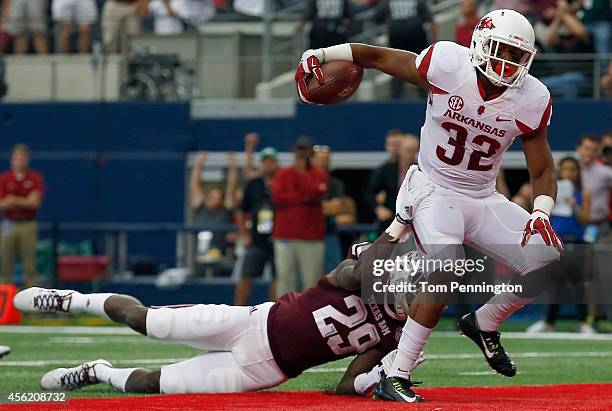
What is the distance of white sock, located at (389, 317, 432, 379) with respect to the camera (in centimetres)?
634

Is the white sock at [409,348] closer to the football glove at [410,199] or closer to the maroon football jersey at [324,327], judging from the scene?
the maroon football jersey at [324,327]

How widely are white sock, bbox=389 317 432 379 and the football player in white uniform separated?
0.18 metres

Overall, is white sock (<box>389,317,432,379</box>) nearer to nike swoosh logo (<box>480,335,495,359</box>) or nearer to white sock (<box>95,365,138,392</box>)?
nike swoosh logo (<box>480,335,495,359</box>)

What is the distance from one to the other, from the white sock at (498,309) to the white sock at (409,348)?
0.87 meters

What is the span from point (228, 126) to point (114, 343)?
591 cm

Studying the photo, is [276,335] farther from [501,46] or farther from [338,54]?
[501,46]

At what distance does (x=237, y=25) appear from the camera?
16703mm

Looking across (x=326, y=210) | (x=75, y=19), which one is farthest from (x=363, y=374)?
(x=75, y=19)

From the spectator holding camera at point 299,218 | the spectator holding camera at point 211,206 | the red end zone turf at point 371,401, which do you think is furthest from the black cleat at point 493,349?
the spectator holding camera at point 211,206

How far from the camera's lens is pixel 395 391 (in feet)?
20.5

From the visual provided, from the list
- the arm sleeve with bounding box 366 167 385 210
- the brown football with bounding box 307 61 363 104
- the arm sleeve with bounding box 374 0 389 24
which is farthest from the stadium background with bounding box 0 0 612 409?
the brown football with bounding box 307 61 363 104

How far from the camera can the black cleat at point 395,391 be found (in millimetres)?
6219

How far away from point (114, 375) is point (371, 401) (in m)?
1.41

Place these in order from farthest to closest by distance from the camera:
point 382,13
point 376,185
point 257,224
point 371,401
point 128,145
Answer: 1. point 128,145
2. point 382,13
3. point 257,224
4. point 376,185
5. point 371,401
